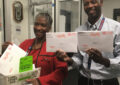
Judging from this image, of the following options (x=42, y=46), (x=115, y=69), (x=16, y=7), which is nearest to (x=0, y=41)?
(x=16, y=7)

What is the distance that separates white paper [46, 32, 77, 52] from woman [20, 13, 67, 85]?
0.14 metres

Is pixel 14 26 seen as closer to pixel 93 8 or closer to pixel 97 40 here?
pixel 93 8

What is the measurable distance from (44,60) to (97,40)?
422 mm

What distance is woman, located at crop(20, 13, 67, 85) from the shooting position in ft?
3.35

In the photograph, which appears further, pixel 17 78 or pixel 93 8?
pixel 93 8

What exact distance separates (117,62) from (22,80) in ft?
2.24

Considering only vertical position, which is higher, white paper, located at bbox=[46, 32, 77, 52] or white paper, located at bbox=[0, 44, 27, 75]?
white paper, located at bbox=[46, 32, 77, 52]

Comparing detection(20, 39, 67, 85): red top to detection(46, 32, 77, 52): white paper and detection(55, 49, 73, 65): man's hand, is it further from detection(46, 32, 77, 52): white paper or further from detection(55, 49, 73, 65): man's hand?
detection(46, 32, 77, 52): white paper

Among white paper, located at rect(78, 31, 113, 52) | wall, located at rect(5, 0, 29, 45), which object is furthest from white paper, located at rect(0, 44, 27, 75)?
wall, located at rect(5, 0, 29, 45)

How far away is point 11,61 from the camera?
0.90 m

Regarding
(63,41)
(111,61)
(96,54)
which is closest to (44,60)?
(63,41)

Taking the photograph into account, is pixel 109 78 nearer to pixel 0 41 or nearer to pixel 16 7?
pixel 0 41

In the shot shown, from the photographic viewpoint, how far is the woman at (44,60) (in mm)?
1021

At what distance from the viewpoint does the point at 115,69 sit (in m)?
1.08
